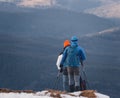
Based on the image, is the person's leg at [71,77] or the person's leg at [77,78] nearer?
the person's leg at [77,78]

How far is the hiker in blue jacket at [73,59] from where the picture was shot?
23.4m

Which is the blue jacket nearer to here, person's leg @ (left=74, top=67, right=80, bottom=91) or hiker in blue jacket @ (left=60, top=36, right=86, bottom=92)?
hiker in blue jacket @ (left=60, top=36, right=86, bottom=92)

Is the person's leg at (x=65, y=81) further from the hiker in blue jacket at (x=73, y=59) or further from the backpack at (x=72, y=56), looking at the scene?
the backpack at (x=72, y=56)

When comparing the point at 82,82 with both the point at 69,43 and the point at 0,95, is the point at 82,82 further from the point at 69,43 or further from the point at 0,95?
the point at 0,95

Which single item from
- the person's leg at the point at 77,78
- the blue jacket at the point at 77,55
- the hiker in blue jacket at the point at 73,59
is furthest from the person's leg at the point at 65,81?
the person's leg at the point at 77,78

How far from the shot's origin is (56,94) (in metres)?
16.8

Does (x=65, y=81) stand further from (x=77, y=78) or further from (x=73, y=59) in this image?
(x=73, y=59)

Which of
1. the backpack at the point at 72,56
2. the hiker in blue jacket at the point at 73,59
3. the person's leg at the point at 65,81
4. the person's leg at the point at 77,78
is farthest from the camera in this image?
the person's leg at the point at 65,81

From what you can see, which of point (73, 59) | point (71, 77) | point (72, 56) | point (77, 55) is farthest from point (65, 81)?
point (77, 55)

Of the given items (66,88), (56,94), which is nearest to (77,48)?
(66,88)

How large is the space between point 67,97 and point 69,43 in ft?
27.7

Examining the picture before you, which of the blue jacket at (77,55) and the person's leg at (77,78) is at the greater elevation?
the blue jacket at (77,55)

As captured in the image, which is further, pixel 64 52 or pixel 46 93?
pixel 64 52

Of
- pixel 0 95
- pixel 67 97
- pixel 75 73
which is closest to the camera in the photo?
pixel 0 95
